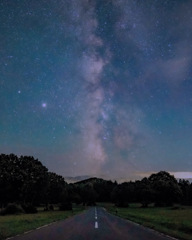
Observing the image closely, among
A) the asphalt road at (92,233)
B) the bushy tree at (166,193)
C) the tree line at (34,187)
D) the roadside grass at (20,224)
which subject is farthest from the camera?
the bushy tree at (166,193)

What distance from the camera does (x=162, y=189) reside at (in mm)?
98625

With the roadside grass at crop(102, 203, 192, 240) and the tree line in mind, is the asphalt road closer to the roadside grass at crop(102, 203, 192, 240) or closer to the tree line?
the roadside grass at crop(102, 203, 192, 240)

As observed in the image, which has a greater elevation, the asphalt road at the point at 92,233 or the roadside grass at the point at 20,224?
the roadside grass at the point at 20,224

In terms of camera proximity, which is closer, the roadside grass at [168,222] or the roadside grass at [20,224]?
the roadside grass at [20,224]

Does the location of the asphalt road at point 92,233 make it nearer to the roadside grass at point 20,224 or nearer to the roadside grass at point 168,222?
the roadside grass at point 20,224

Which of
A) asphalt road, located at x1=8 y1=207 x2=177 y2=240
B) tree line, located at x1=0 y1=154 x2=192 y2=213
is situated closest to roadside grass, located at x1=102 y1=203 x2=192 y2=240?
asphalt road, located at x1=8 y1=207 x2=177 y2=240

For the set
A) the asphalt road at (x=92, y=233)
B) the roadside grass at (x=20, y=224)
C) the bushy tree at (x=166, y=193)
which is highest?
the bushy tree at (x=166, y=193)

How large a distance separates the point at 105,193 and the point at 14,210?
125 meters

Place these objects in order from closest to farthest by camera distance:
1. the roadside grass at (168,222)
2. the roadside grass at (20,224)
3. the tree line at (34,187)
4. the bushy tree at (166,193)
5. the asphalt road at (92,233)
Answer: the asphalt road at (92,233) < the roadside grass at (20,224) < the roadside grass at (168,222) < the tree line at (34,187) < the bushy tree at (166,193)

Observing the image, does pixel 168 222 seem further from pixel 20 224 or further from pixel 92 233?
pixel 20 224

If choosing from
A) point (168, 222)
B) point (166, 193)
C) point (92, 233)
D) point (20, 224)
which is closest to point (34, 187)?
point (166, 193)

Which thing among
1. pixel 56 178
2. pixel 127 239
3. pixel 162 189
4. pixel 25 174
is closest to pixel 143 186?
pixel 162 189

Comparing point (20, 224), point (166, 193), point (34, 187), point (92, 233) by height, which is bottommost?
point (92, 233)

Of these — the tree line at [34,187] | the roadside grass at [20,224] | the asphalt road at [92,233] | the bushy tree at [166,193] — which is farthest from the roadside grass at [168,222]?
A: the bushy tree at [166,193]
